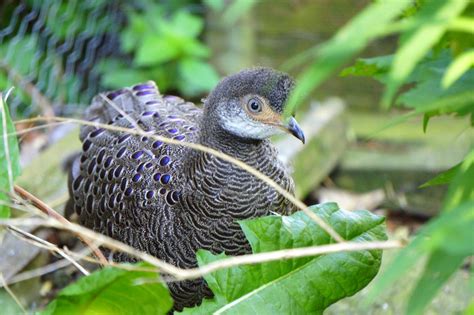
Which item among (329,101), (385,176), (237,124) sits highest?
(237,124)

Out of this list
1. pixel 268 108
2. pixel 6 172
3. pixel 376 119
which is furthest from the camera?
pixel 376 119

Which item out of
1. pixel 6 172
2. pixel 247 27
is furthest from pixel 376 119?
pixel 6 172

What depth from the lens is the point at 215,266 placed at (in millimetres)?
1443

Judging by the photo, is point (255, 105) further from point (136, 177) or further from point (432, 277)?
point (432, 277)

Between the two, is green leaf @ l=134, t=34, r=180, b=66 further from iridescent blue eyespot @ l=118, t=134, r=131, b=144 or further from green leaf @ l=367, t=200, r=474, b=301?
green leaf @ l=367, t=200, r=474, b=301

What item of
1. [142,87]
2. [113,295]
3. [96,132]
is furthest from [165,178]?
[113,295]

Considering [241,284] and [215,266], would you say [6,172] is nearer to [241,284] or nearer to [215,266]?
[241,284]

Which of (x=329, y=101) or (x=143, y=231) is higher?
(x=143, y=231)

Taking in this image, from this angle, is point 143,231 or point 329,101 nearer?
point 143,231

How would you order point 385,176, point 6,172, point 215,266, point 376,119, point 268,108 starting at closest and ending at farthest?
point 215,266 → point 6,172 → point 268,108 → point 385,176 → point 376,119

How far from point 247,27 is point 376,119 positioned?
42.1 inches

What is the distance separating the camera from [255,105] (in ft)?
9.13

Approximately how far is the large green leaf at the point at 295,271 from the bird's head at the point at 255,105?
52 centimetres

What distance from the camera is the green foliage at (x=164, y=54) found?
18.1ft
